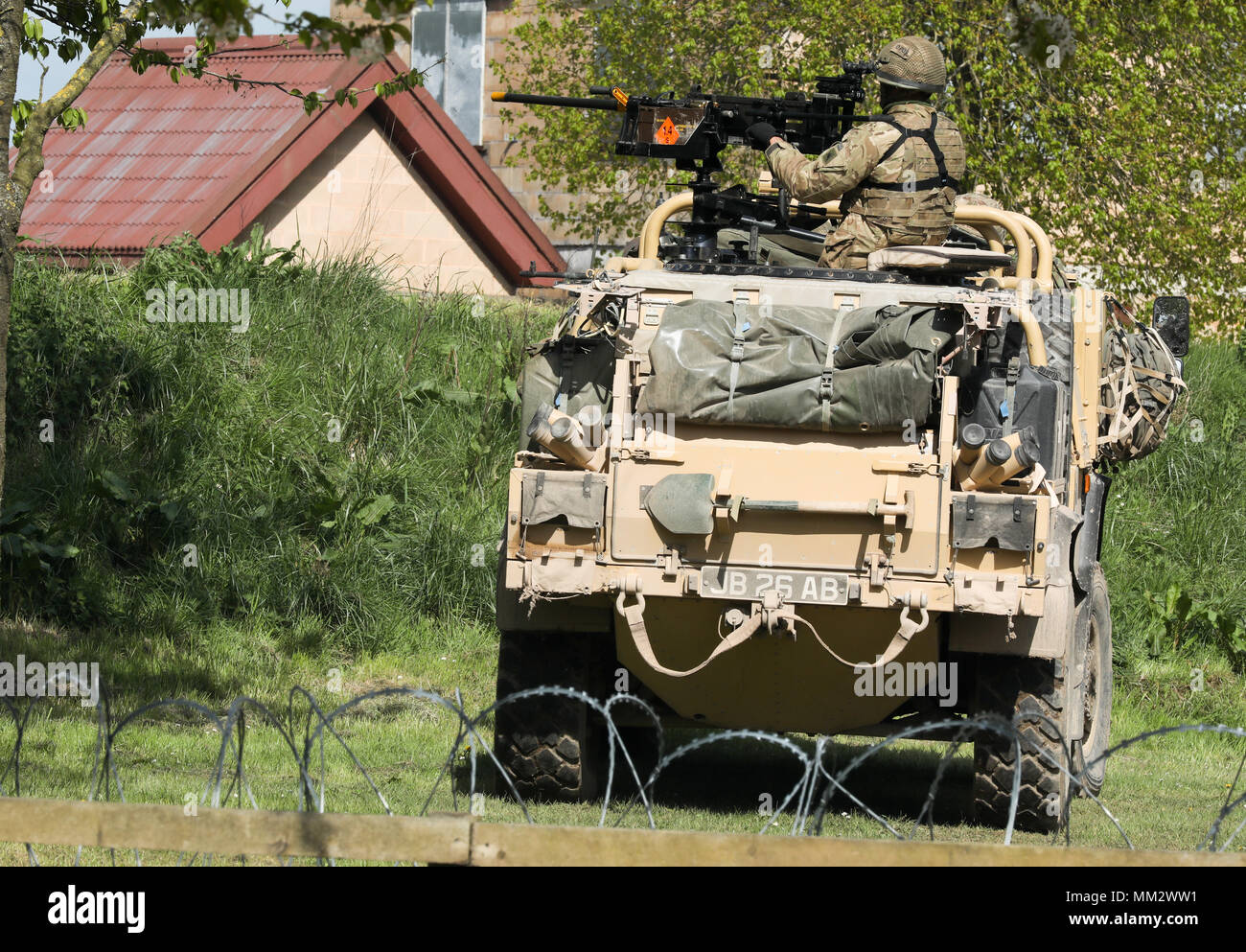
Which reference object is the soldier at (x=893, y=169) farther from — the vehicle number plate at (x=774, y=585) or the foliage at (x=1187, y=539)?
the foliage at (x=1187, y=539)

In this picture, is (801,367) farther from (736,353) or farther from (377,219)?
(377,219)

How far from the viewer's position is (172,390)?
1302cm

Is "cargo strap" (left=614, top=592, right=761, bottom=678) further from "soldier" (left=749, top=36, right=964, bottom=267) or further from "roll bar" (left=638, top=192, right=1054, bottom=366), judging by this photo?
"soldier" (left=749, top=36, right=964, bottom=267)

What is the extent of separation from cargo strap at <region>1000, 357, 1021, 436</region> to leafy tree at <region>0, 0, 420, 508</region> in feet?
9.09

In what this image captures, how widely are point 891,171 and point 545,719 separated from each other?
2923mm

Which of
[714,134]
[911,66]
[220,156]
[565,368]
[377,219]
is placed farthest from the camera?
[377,219]

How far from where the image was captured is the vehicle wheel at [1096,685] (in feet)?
28.1

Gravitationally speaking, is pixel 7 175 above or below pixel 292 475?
above

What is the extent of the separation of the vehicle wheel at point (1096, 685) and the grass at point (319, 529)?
240 mm

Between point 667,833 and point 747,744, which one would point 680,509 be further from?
point 747,744

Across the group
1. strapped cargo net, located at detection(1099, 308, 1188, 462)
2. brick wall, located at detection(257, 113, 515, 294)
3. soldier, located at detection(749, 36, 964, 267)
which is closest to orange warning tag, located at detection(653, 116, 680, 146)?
soldier, located at detection(749, 36, 964, 267)

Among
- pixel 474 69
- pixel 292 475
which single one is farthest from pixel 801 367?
pixel 474 69

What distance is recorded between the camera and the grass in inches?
388

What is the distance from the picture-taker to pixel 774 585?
6590 mm
